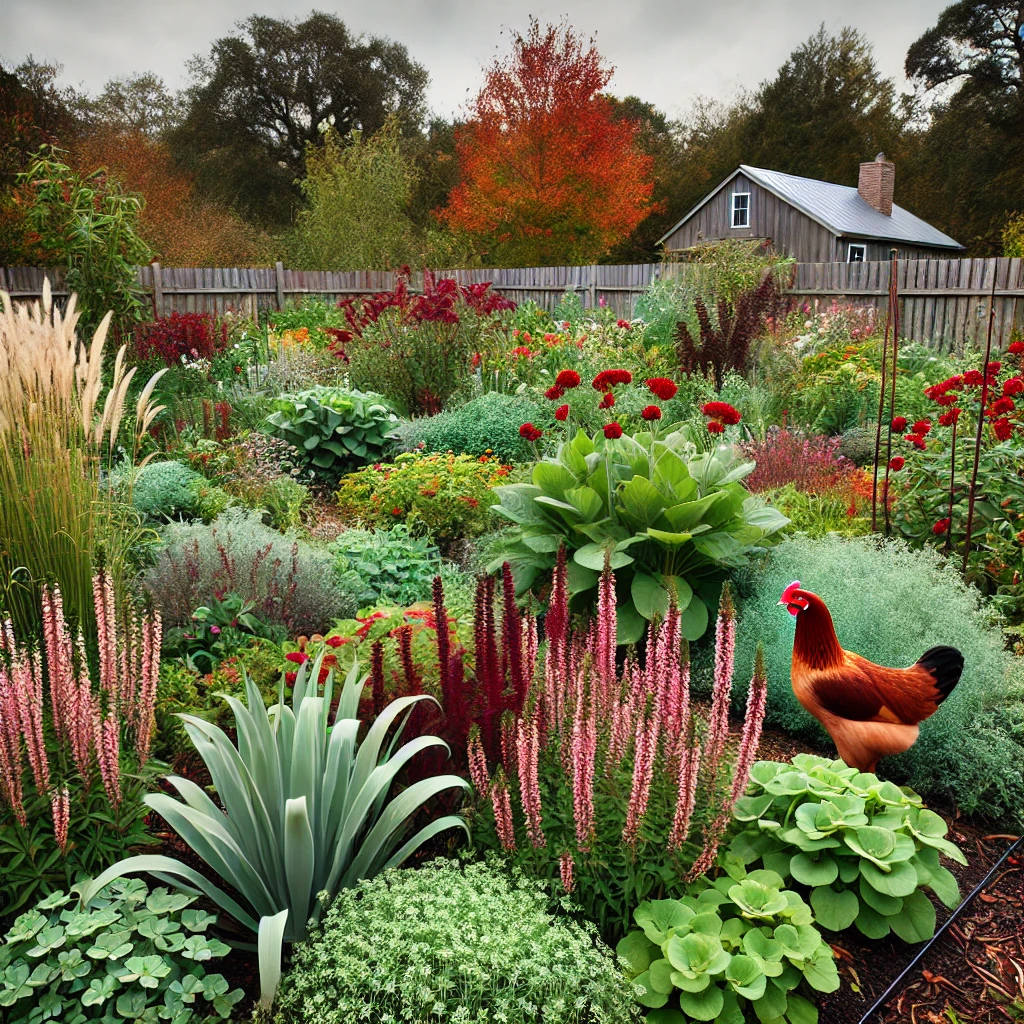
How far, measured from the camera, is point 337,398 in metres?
6.94

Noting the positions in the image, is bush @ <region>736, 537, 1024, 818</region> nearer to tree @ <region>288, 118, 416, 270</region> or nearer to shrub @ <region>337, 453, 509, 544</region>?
shrub @ <region>337, 453, 509, 544</region>

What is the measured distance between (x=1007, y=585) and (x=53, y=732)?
154 inches

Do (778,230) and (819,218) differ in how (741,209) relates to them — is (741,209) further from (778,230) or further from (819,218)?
(819,218)

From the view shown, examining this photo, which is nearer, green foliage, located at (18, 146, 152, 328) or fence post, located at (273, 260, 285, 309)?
green foliage, located at (18, 146, 152, 328)

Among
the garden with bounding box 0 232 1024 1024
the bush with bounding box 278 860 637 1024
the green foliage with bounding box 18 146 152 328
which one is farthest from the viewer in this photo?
the green foliage with bounding box 18 146 152 328

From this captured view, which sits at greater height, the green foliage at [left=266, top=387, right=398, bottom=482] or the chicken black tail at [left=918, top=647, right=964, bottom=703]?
the green foliage at [left=266, top=387, right=398, bottom=482]

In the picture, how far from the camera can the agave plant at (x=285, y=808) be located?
192cm

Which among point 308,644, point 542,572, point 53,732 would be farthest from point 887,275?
point 53,732

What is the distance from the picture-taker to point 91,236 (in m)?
9.14

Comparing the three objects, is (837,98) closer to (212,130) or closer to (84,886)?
(212,130)

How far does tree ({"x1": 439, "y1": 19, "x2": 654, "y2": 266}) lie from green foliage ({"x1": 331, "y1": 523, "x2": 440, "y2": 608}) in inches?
677

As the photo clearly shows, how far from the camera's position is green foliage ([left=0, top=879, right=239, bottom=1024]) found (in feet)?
5.46

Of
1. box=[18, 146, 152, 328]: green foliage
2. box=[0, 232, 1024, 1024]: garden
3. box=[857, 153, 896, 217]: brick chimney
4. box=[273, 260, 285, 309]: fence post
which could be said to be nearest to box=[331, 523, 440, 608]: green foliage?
box=[0, 232, 1024, 1024]: garden

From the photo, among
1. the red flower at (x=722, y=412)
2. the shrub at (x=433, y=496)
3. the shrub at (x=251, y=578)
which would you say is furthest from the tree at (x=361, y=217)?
the red flower at (x=722, y=412)
